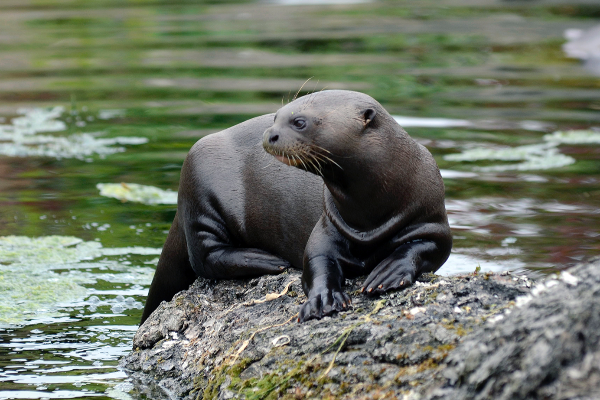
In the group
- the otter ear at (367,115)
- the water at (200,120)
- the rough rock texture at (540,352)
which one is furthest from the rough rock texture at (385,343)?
the otter ear at (367,115)

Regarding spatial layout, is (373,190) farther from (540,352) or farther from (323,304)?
(540,352)

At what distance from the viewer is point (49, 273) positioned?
547 cm

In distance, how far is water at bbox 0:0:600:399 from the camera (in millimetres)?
5137

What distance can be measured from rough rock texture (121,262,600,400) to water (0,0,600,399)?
1.23 ft

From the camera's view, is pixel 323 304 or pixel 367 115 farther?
pixel 367 115

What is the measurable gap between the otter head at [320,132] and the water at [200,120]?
1.23m

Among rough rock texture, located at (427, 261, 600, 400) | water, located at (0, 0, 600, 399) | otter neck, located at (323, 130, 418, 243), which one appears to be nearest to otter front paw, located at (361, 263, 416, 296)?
otter neck, located at (323, 130, 418, 243)

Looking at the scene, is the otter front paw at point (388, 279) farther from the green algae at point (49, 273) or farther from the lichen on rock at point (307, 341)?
the green algae at point (49, 273)

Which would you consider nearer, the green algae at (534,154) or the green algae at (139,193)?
the green algae at (139,193)

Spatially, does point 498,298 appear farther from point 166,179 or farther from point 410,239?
point 166,179

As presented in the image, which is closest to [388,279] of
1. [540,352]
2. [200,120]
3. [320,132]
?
[320,132]

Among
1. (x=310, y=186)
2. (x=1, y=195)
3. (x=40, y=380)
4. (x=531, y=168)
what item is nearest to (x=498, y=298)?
(x=310, y=186)

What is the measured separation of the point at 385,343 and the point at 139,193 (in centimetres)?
443

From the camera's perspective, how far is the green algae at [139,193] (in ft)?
22.9
